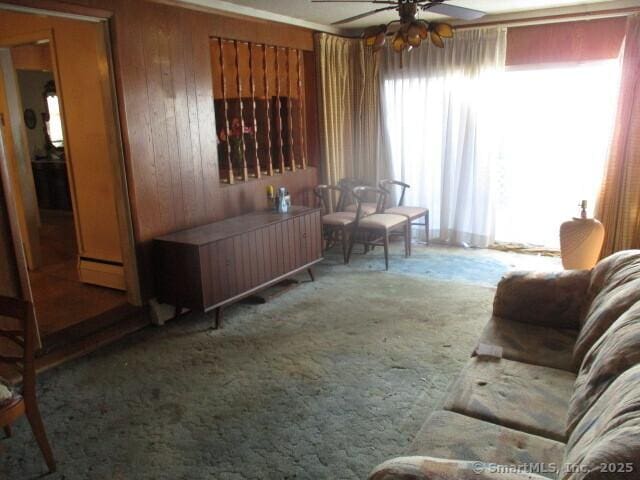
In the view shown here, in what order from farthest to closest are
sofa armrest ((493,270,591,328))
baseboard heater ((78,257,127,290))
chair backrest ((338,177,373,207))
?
chair backrest ((338,177,373,207)) < baseboard heater ((78,257,127,290)) < sofa armrest ((493,270,591,328))

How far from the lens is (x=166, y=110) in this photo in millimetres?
3705

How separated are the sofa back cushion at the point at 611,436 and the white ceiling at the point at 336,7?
3.72 m

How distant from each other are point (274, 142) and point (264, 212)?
3.53 ft

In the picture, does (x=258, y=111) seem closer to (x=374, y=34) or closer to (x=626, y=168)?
(x=374, y=34)

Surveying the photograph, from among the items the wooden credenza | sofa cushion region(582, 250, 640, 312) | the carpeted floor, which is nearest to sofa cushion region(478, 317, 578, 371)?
sofa cushion region(582, 250, 640, 312)

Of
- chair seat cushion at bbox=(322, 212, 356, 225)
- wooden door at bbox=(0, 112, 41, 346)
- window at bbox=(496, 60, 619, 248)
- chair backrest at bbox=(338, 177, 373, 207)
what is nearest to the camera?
wooden door at bbox=(0, 112, 41, 346)

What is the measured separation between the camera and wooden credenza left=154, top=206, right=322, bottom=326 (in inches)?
137

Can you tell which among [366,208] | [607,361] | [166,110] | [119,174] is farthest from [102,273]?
[607,361]

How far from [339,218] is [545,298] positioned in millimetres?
2856

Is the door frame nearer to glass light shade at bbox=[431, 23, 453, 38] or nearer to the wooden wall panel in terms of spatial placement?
glass light shade at bbox=[431, 23, 453, 38]

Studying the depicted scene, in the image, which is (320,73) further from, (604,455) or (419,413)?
(604,455)

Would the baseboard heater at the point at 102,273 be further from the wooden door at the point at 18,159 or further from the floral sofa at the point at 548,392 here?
the floral sofa at the point at 548,392

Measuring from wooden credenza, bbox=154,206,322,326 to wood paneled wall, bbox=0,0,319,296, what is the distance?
0.18m

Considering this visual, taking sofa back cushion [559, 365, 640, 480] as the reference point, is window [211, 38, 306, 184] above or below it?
above
